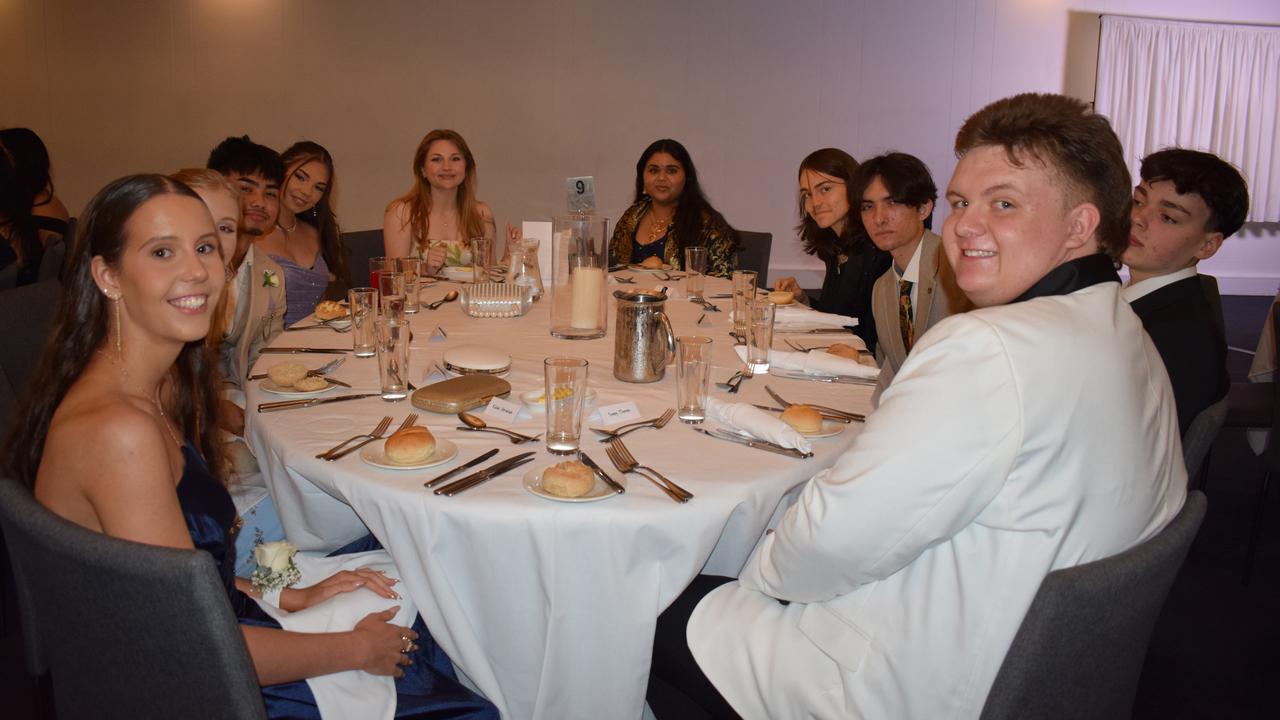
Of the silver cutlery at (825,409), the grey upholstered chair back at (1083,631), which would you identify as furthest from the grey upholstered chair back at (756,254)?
the grey upholstered chair back at (1083,631)

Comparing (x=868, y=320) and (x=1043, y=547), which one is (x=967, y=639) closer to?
(x=1043, y=547)

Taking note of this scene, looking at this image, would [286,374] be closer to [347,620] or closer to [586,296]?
[347,620]

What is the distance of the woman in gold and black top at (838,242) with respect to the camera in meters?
3.75

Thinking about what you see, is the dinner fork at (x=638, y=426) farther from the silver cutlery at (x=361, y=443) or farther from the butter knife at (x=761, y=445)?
the silver cutlery at (x=361, y=443)

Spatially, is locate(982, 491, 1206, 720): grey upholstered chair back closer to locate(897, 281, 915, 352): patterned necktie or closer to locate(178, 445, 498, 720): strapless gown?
locate(178, 445, 498, 720): strapless gown

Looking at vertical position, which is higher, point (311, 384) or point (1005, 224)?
point (1005, 224)

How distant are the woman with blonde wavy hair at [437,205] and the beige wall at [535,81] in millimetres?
3625

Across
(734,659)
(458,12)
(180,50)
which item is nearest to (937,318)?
(734,659)

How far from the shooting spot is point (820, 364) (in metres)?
2.35

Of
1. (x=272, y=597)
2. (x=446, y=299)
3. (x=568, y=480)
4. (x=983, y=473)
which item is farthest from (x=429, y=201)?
(x=983, y=473)

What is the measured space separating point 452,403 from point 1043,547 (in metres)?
1.25

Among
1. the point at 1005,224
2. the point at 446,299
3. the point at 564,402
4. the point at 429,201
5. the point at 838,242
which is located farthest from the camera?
the point at 429,201

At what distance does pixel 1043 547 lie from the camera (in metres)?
1.14

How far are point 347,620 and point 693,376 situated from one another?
845mm
